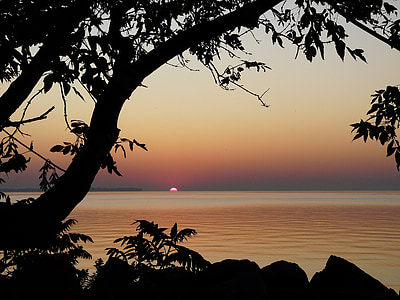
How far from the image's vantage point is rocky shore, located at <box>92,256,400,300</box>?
6352mm

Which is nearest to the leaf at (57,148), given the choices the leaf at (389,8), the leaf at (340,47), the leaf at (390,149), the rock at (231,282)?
the leaf at (340,47)

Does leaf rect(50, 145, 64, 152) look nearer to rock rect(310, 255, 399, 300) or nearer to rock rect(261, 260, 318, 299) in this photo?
rock rect(261, 260, 318, 299)

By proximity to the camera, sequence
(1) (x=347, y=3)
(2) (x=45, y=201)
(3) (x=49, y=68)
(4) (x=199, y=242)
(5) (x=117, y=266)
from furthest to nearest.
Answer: (4) (x=199, y=242), (5) (x=117, y=266), (1) (x=347, y=3), (2) (x=45, y=201), (3) (x=49, y=68)

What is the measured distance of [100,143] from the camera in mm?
3965

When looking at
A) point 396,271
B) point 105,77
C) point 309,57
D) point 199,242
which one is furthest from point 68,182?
point 199,242

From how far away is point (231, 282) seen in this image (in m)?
6.45

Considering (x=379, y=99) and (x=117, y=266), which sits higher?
(x=379, y=99)

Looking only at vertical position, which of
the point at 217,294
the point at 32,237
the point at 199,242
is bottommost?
the point at 199,242

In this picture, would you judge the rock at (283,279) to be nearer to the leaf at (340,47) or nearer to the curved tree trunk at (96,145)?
the curved tree trunk at (96,145)

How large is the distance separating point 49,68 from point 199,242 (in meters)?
32.7

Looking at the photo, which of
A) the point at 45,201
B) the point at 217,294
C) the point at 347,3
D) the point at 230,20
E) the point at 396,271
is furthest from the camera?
the point at 396,271

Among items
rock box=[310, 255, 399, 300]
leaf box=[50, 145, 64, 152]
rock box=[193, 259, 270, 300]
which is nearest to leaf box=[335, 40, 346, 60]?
leaf box=[50, 145, 64, 152]

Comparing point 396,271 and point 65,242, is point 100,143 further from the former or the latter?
point 396,271

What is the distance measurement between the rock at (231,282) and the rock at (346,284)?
1340 millimetres
